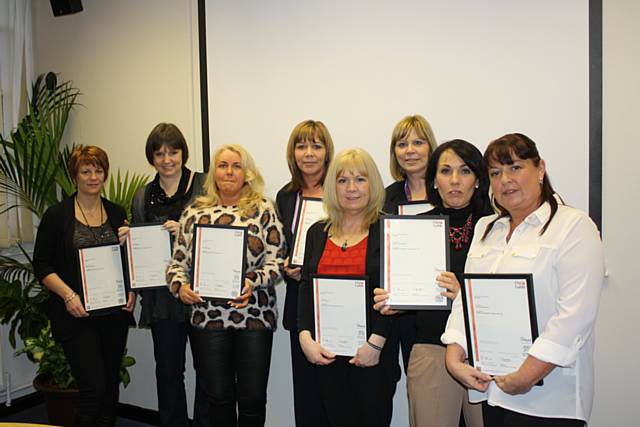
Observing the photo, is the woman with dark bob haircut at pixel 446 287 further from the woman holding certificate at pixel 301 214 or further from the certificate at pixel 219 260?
the certificate at pixel 219 260

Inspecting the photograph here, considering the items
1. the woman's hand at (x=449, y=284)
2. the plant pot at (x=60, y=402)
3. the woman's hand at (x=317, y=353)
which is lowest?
the plant pot at (x=60, y=402)

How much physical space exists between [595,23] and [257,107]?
196cm

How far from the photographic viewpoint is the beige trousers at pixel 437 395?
1.97 m

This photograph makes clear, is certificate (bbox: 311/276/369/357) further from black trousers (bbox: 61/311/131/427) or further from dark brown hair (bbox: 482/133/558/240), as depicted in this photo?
black trousers (bbox: 61/311/131/427)

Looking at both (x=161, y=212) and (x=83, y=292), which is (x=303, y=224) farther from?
(x=83, y=292)

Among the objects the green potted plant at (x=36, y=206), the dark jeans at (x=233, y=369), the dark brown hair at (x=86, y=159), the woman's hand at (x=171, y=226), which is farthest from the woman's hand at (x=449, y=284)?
the green potted plant at (x=36, y=206)

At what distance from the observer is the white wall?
94.4 inches

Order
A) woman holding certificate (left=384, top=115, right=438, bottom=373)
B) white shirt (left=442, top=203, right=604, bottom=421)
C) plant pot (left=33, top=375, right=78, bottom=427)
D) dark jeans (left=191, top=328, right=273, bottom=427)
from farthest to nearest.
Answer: plant pot (left=33, top=375, right=78, bottom=427)
dark jeans (left=191, top=328, right=273, bottom=427)
woman holding certificate (left=384, top=115, right=438, bottom=373)
white shirt (left=442, top=203, right=604, bottom=421)

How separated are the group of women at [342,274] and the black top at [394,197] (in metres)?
0.01

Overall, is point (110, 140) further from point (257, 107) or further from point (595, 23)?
point (595, 23)

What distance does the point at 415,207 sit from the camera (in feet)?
7.43

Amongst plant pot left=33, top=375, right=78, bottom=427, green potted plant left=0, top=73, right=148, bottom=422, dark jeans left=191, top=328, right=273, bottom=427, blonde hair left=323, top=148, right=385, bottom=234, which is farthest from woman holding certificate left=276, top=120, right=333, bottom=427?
plant pot left=33, top=375, right=78, bottom=427

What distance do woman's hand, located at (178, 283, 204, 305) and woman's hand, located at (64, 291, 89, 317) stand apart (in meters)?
0.62

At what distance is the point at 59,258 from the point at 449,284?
213 centimetres
